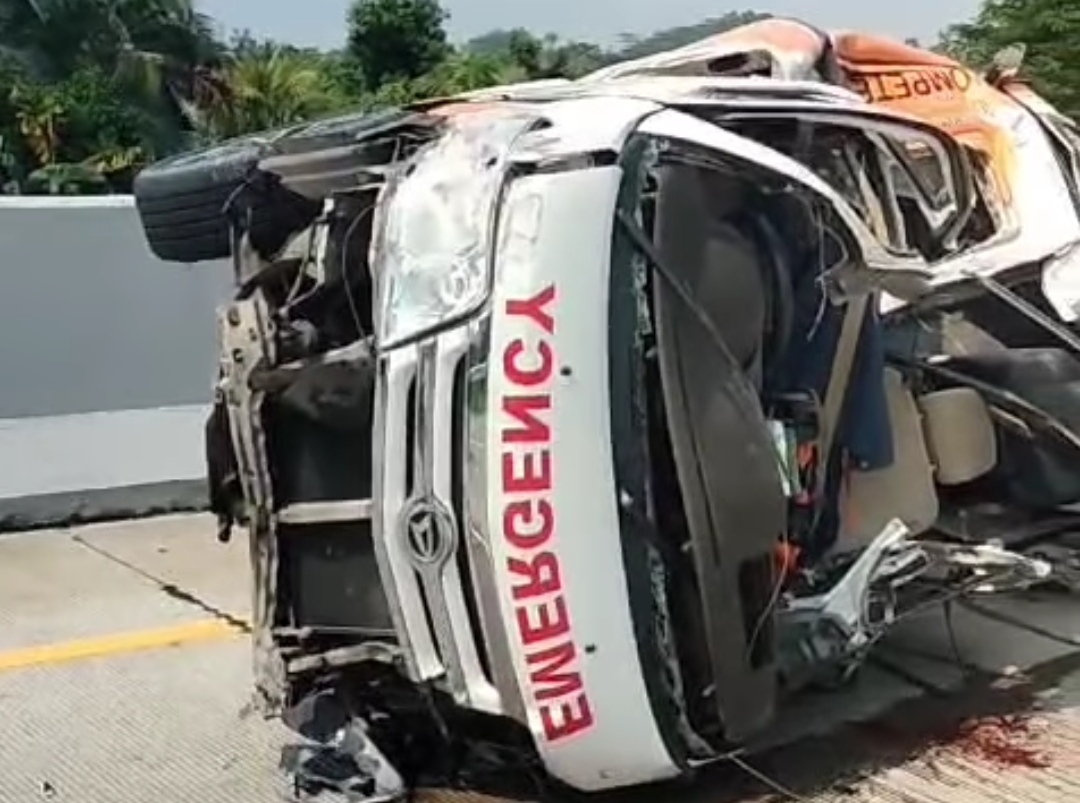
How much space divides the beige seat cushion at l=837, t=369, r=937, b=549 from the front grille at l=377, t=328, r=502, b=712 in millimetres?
1263

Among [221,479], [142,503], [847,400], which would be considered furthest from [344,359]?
[142,503]

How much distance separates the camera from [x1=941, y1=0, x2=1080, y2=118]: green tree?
2278 cm

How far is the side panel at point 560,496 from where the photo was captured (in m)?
3.92

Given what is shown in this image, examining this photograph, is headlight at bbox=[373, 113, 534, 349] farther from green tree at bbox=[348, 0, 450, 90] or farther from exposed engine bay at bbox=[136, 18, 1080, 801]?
green tree at bbox=[348, 0, 450, 90]

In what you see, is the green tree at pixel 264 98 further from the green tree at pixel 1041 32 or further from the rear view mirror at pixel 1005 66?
the rear view mirror at pixel 1005 66

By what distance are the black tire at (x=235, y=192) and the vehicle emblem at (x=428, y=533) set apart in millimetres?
924

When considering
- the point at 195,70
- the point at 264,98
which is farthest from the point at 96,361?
the point at 195,70

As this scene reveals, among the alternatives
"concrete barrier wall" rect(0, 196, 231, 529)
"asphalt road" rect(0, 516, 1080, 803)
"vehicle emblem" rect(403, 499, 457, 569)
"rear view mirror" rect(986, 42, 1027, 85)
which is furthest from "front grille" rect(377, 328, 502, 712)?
"concrete barrier wall" rect(0, 196, 231, 529)

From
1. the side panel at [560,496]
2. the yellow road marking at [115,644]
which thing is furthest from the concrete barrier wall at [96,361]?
the side panel at [560,496]

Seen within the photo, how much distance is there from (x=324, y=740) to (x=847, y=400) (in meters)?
1.67

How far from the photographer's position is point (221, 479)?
4.50 m

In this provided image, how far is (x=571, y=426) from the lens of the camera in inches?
155

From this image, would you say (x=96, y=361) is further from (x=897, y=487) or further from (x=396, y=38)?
(x=396, y=38)

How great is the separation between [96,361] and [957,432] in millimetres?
4976
